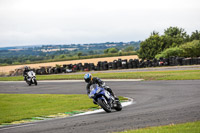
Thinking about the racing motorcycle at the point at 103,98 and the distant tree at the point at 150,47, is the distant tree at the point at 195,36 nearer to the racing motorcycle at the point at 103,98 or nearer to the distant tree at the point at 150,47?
the distant tree at the point at 150,47

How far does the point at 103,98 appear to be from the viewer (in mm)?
14836

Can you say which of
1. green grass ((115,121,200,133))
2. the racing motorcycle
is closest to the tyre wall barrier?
the racing motorcycle

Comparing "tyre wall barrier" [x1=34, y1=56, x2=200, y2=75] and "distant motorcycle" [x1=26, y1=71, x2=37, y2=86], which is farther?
"tyre wall barrier" [x1=34, y1=56, x2=200, y2=75]

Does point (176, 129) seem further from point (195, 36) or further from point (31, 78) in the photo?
point (195, 36)

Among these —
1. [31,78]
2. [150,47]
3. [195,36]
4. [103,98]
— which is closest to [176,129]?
[103,98]

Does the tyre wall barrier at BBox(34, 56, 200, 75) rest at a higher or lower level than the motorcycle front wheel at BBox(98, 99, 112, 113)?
higher

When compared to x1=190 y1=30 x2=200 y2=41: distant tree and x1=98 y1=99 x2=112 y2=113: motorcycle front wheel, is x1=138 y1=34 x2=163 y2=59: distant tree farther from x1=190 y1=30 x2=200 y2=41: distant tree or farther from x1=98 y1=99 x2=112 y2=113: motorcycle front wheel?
x1=98 y1=99 x2=112 y2=113: motorcycle front wheel

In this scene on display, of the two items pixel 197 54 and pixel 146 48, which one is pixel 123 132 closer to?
pixel 197 54

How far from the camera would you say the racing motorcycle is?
1479cm

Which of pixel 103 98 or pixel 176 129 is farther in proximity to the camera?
pixel 103 98

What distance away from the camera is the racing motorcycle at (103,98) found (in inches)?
582

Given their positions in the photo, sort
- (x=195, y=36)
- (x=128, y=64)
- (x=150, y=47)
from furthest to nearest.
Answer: (x=195, y=36) → (x=150, y=47) → (x=128, y=64)

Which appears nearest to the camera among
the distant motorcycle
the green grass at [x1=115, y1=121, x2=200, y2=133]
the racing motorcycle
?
the green grass at [x1=115, y1=121, x2=200, y2=133]

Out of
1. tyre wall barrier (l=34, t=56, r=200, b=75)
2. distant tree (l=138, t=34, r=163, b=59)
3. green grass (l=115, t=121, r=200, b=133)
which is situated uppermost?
distant tree (l=138, t=34, r=163, b=59)
